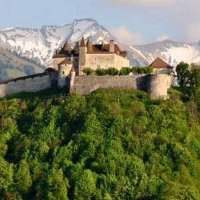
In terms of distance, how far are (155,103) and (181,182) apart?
12.1m

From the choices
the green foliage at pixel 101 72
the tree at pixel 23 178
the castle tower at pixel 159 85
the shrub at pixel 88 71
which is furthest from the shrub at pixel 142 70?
the tree at pixel 23 178

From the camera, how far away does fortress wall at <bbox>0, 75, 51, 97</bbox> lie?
104875mm

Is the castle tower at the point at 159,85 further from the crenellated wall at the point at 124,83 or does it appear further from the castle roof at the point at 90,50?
the castle roof at the point at 90,50

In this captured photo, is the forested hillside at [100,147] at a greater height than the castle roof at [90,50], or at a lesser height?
lesser

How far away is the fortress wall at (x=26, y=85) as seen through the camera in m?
105

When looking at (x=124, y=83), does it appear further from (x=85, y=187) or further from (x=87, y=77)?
(x=85, y=187)

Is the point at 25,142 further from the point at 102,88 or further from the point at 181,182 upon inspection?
the point at 181,182

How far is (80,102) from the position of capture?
3868 inches

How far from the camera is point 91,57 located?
10150 centimetres

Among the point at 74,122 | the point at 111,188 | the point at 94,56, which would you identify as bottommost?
the point at 111,188

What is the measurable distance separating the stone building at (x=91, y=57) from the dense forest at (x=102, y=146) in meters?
3.83

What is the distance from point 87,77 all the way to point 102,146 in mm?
9267

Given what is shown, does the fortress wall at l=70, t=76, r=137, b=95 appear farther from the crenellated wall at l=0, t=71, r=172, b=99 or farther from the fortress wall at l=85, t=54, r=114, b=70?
the fortress wall at l=85, t=54, r=114, b=70

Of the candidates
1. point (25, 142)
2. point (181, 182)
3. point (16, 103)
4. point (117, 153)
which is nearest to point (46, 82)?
point (16, 103)
